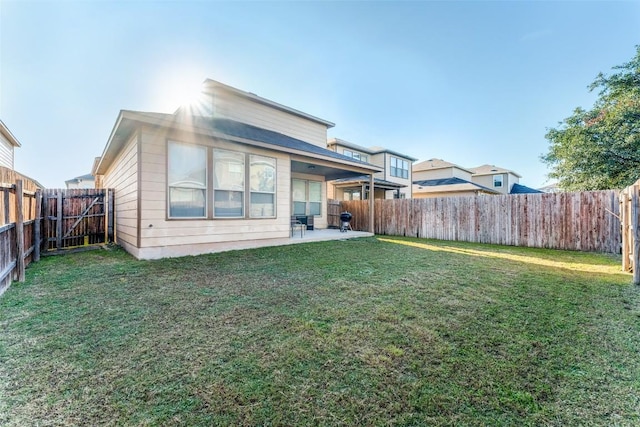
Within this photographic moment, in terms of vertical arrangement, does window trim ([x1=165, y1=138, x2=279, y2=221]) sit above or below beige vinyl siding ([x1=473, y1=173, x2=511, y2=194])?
below

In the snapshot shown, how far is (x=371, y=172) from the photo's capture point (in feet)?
36.1

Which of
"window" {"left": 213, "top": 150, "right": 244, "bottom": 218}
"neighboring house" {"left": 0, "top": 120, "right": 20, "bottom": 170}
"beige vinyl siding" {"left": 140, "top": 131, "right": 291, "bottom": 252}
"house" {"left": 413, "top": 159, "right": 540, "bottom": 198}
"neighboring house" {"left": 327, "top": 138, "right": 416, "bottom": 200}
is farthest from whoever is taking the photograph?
"house" {"left": 413, "top": 159, "right": 540, "bottom": 198}

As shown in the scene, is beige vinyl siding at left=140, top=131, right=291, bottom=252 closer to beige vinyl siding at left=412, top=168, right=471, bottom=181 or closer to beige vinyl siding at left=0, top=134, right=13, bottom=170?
beige vinyl siding at left=0, top=134, right=13, bottom=170

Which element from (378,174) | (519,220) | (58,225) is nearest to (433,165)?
(378,174)

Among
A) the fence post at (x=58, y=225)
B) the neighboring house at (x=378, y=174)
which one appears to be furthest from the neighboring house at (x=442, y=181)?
the fence post at (x=58, y=225)

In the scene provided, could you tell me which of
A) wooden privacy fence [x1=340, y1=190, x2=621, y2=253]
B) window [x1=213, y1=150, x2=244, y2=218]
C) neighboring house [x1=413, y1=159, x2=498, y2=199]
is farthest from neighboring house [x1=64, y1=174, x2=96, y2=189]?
neighboring house [x1=413, y1=159, x2=498, y2=199]

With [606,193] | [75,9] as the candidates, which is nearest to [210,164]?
[75,9]

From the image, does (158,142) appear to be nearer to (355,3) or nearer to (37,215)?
(37,215)

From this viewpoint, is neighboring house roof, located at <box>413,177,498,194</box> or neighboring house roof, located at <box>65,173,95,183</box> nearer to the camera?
neighboring house roof, located at <box>413,177,498,194</box>

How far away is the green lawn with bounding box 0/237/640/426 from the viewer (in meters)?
1.60

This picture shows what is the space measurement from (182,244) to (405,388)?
19.4 feet

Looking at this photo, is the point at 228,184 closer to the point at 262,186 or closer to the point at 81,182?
the point at 262,186

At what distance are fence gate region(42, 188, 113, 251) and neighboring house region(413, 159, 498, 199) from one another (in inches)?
931

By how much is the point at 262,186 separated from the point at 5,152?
15865 mm
